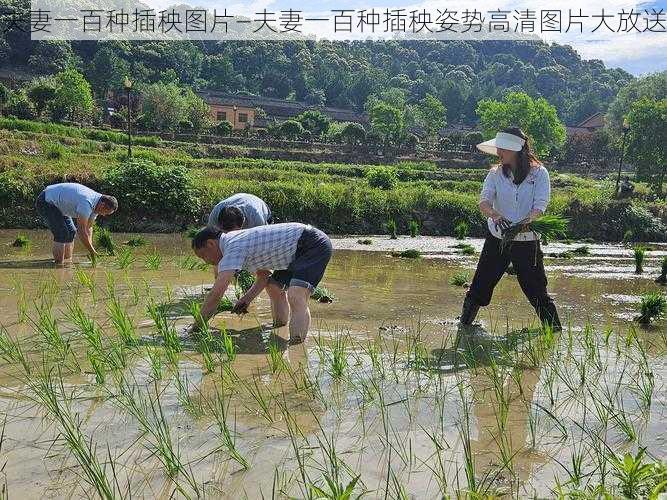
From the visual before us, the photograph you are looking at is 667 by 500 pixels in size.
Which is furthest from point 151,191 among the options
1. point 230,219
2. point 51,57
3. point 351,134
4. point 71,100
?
point 51,57

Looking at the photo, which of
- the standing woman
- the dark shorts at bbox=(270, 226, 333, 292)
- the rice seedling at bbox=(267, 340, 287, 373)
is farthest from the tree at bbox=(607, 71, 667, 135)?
the rice seedling at bbox=(267, 340, 287, 373)

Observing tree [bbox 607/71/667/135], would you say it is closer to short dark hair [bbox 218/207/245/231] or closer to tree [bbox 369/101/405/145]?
tree [bbox 369/101/405/145]

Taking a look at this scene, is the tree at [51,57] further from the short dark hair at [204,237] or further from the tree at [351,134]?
the short dark hair at [204,237]

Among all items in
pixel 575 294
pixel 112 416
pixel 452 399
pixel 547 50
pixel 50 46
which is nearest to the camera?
pixel 112 416

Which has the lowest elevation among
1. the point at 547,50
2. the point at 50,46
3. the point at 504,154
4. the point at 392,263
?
the point at 392,263

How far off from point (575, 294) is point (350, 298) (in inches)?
116

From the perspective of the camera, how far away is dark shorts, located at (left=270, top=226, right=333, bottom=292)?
4.44 m

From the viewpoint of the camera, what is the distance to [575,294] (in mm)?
7984

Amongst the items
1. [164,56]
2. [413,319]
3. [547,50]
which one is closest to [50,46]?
[164,56]

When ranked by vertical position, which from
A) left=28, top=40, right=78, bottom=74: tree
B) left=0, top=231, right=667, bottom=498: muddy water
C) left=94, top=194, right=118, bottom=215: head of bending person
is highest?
left=28, top=40, right=78, bottom=74: tree

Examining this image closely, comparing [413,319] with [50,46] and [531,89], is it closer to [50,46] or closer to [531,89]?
[50,46]

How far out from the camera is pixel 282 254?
4488 millimetres

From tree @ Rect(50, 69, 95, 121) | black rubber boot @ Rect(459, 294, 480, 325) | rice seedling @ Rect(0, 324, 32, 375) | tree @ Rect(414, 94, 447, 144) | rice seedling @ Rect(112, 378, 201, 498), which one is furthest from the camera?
tree @ Rect(414, 94, 447, 144)

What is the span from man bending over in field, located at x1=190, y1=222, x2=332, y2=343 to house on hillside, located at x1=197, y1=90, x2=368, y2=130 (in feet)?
180
